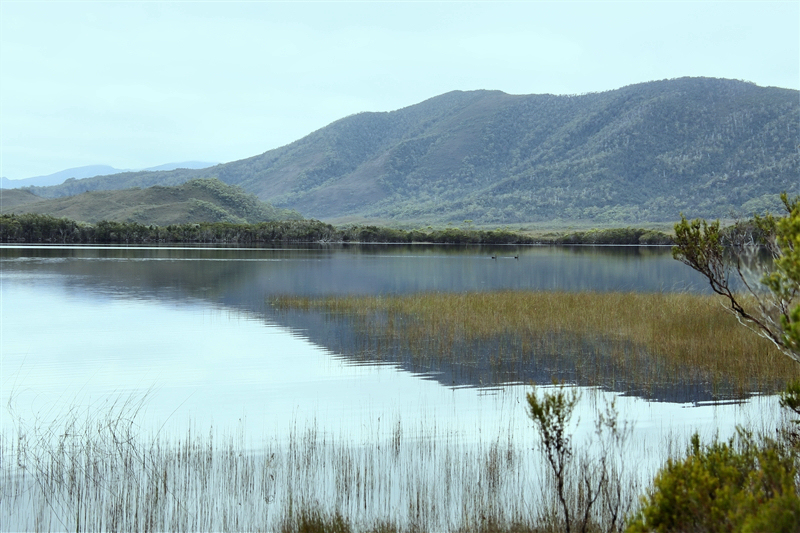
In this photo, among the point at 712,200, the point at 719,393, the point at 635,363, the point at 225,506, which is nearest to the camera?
the point at 225,506

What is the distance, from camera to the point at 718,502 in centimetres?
523

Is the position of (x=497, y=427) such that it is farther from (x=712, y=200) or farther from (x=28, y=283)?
(x=712, y=200)

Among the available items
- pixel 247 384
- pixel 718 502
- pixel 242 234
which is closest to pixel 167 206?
pixel 242 234

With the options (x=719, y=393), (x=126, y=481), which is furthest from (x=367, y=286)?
(x=126, y=481)

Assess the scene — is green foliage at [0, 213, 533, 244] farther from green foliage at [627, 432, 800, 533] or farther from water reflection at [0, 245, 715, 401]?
green foliage at [627, 432, 800, 533]

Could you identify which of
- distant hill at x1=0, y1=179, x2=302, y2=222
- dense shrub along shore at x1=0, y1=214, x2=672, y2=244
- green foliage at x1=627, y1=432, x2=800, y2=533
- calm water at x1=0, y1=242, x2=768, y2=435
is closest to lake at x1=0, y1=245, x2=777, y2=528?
calm water at x1=0, y1=242, x2=768, y2=435

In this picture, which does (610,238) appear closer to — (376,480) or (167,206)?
(167,206)

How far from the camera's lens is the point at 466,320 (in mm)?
23672

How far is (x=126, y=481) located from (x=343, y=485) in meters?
2.79

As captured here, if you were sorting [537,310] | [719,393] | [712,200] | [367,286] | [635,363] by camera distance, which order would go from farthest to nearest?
1. [712,200]
2. [367,286]
3. [537,310]
4. [635,363]
5. [719,393]

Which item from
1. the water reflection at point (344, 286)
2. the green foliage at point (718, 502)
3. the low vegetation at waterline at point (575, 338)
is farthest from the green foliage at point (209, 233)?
the green foliage at point (718, 502)

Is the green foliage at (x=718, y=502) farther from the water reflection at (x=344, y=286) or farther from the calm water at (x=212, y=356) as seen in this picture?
the water reflection at (x=344, y=286)

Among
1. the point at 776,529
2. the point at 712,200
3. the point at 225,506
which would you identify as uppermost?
the point at 712,200

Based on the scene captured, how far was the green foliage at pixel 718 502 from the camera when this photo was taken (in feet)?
16.0
